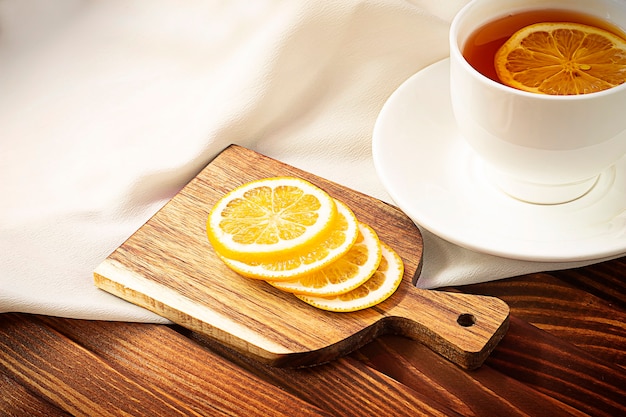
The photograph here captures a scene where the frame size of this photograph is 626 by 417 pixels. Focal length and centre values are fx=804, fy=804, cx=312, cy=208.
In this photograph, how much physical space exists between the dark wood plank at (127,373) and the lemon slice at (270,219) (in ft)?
0.46

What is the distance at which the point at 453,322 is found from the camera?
0.97 metres

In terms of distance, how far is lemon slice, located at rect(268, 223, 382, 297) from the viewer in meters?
0.98

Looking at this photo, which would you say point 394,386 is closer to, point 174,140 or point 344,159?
point 344,159

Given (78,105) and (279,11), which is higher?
(279,11)

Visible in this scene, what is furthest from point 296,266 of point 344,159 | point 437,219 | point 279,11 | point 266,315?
point 279,11

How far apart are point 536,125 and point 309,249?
31 cm

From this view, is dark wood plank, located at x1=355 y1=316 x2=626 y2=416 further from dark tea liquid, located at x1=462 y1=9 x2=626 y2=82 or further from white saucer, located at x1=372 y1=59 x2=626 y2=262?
dark tea liquid, located at x1=462 y1=9 x2=626 y2=82

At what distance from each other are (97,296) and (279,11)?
0.58m

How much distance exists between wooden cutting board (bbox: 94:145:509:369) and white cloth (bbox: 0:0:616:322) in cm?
6

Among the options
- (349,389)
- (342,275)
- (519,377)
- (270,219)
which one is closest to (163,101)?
(270,219)

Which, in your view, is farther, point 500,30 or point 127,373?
point 500,30

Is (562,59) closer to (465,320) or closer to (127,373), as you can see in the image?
(465,320)

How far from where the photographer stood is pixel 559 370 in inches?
37.1

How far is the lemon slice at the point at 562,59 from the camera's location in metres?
0.98
